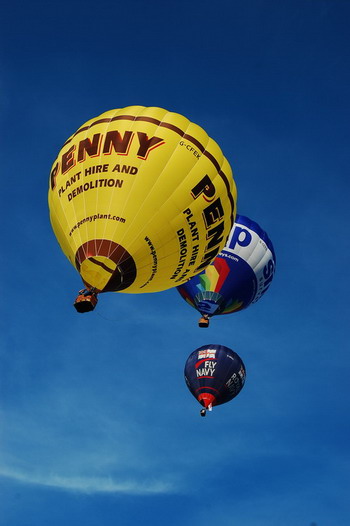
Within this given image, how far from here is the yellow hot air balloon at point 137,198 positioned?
13031mm

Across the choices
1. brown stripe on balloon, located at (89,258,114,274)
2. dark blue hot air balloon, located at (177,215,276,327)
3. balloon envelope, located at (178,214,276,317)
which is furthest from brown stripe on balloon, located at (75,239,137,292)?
dark blue hot air balloon, located at (177,215,276,327)

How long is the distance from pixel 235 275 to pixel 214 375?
175 inches

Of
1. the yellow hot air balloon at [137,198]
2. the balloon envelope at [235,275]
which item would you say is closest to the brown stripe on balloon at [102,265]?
the yellow hot air balloon at [137,198]

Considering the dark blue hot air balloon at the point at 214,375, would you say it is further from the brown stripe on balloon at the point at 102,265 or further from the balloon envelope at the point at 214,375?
the brown stripe on balloon at the point at 102,265

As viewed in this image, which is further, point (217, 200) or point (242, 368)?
point (242, 368)

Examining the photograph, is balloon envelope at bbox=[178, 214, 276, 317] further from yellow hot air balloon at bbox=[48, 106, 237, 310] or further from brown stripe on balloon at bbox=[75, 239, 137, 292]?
brown stripe on balloon at bbox=[75, 239, 137, 292]

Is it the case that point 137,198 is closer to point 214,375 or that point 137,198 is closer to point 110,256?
point 110,256

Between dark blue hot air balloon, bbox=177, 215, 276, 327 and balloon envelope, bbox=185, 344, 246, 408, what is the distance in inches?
88.4

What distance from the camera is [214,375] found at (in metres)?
22.9

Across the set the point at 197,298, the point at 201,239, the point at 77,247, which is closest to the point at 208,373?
the point at 197,298

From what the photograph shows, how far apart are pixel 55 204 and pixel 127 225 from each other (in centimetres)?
241

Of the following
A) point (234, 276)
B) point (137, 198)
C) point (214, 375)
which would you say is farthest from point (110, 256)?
point (214, 375)

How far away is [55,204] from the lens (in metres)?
14.2

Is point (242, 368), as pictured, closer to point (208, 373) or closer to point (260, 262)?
point (208, 373)
